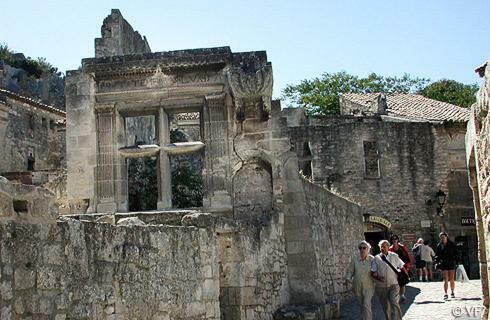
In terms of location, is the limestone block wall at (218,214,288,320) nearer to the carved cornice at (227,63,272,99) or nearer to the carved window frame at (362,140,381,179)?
the carved cornice at (227,63,272,99)

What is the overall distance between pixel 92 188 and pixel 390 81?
121ft

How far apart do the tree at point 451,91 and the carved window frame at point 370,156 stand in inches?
695

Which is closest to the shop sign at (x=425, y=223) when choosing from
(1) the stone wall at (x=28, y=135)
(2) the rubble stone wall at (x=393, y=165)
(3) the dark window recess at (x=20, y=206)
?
(2) the rubble stone wall at (x=393, y=165)

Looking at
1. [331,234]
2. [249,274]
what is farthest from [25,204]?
[331,234]

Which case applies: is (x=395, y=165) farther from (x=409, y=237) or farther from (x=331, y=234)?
(x=331, y=234)

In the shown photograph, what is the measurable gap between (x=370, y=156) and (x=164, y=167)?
1569 centimetres

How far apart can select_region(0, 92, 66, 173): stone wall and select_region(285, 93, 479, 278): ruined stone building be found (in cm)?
1114

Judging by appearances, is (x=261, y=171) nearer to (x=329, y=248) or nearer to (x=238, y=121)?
(x=238, y=121)

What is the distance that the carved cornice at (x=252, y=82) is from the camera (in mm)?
10906

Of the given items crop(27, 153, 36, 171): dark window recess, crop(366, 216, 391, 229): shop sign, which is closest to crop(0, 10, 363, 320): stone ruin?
crop(366, 216, 391, 229): shop sign

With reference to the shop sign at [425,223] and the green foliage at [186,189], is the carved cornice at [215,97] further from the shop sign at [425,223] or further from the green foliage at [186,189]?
the shop sign at [425,223]

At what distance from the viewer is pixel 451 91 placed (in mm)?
43688

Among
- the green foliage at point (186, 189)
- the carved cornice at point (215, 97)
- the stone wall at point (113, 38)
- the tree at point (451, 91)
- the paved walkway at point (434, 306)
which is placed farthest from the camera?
the tree at point (451, 91)

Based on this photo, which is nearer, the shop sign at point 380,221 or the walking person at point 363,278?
the walking person at point 363,278
